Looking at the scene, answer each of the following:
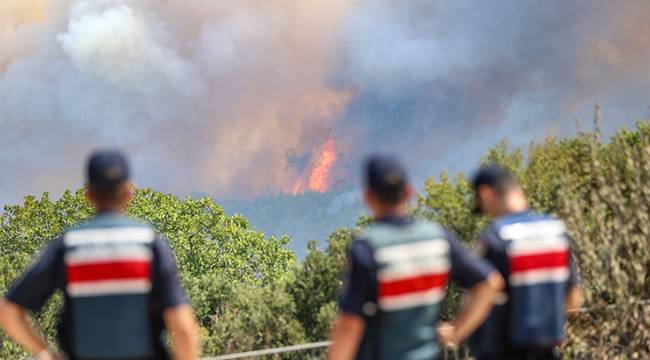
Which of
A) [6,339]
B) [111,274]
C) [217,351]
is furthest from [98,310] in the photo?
[6,339]

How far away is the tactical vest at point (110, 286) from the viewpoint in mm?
3707

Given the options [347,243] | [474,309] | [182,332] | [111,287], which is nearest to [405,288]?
[474,309]

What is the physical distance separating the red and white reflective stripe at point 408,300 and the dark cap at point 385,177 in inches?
15.1

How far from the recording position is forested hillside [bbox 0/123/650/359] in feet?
37.4

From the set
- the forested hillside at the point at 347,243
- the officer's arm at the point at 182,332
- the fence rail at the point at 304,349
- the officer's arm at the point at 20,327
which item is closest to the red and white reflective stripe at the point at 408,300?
the officer's arm at the point at 182,332

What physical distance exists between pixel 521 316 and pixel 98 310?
2184mm

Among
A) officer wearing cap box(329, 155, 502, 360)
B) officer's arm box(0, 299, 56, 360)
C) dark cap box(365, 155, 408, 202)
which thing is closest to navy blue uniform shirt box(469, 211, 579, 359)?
officer wearing cap box(329, 155, 502, 360)

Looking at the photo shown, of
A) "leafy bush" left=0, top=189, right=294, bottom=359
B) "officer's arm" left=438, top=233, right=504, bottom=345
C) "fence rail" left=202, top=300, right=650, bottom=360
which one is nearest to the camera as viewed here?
"officer's arm" left=438, top=233, right=504, bottom=345

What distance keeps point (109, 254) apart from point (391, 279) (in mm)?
1085

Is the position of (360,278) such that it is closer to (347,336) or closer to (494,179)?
(347,336)

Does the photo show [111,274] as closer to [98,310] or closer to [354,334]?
[98,310]

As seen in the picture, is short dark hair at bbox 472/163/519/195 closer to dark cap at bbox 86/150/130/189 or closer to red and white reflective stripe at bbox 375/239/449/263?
red and white reflective stripe at bbox 375/239/449/263

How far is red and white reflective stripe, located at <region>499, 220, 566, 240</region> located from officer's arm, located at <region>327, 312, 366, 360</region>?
1.19 m

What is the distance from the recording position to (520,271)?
4824mm
